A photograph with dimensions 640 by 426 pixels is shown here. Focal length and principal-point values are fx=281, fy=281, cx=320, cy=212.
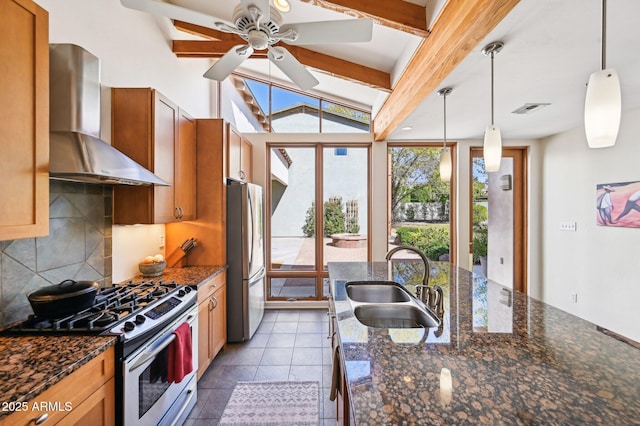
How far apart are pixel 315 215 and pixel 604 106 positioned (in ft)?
11.1

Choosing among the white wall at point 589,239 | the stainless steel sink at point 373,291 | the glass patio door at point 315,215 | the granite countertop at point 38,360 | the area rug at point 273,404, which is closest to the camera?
the granite countertop at point 38,360

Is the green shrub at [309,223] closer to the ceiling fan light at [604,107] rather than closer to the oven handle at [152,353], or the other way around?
the oven handle at [152,353]

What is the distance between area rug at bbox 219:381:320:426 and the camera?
1.95 meters

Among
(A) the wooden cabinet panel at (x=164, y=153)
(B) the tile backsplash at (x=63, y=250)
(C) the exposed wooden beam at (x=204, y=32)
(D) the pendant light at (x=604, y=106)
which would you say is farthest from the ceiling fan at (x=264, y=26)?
(C) the exposed wooden beam at (x=204, y=32)

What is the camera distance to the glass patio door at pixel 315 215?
13.7ft

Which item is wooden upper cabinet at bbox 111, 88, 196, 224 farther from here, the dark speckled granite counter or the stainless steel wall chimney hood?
the dark speckled granite counter

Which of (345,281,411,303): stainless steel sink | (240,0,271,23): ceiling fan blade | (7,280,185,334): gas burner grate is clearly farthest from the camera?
(345,281,411,303): stainless steel sink

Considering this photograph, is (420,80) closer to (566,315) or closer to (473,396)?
(566,315)

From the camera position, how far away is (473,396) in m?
0.81

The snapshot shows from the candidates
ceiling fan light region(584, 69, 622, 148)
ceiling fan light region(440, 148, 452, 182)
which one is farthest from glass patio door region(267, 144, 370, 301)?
ceiling fan light region(584, 69, 622, 148)

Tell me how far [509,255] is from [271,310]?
3.54m

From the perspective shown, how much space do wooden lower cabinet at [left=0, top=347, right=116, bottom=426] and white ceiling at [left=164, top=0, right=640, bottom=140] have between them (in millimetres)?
2488

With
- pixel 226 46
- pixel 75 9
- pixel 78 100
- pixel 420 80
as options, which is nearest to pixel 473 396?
pixel 420 80

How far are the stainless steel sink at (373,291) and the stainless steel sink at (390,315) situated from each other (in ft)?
1.23
